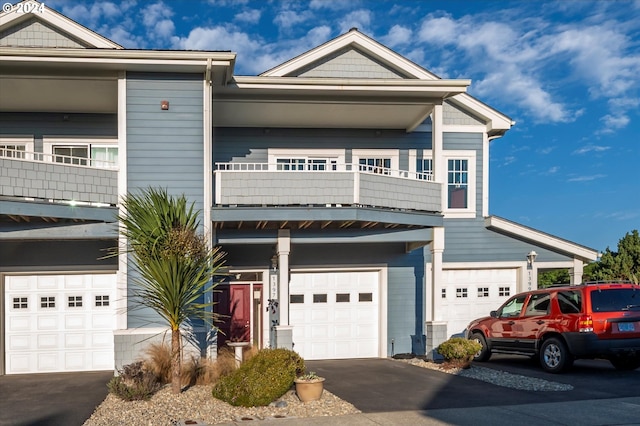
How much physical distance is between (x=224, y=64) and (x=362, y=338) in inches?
298

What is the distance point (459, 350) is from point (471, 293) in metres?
4.30

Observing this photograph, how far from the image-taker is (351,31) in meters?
16.1

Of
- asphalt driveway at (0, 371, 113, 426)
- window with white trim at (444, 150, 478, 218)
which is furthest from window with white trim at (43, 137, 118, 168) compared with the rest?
window with white trim at (444, 150, 478, 218)

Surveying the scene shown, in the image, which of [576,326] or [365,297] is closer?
[576,326]

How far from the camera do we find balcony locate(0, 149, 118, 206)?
11.5 m

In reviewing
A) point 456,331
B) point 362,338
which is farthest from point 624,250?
point 362,338

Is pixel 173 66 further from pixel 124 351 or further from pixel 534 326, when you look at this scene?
pixel 534 326

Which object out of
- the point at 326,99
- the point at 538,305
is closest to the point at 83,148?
the point at 326,99

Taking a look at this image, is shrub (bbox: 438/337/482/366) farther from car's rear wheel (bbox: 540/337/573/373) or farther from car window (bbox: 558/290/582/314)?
car window (bbox: 558/290/582/314)

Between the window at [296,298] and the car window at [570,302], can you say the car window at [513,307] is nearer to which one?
the car window at [570,302]

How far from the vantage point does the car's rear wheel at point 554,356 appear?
12281 millimetres

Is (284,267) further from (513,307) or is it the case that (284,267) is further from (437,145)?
(513,307)

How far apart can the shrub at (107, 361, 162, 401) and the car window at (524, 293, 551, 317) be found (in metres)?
7.72

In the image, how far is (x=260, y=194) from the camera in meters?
13.3
